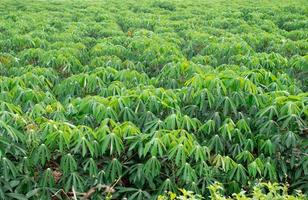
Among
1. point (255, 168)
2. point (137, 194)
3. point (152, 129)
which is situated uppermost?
point (152, 129)

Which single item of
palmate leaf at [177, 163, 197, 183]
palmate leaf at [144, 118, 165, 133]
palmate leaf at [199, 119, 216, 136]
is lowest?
palmate leaf at [177, 163, 197, 183]

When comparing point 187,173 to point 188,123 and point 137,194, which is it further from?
point 188,123

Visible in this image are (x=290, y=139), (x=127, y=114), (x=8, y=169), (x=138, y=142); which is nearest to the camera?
(x=8, y=169)

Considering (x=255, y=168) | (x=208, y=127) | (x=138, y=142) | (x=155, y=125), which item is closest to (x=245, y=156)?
(x=255, y=168)

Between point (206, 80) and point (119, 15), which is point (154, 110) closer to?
point (206, 80)

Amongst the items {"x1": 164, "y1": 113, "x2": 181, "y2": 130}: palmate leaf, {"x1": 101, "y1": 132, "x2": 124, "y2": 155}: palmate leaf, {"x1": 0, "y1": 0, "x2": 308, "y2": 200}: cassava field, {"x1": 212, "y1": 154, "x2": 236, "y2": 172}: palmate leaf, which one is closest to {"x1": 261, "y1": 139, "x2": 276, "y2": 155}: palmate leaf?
{"x1": 0, "y1": 0, "x2": 308, "y2": 200}: cassava field

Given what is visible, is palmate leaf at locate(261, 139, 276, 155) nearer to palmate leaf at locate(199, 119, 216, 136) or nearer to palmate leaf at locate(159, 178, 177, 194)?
palmate leaf at locate(199, 119, 216, 136)

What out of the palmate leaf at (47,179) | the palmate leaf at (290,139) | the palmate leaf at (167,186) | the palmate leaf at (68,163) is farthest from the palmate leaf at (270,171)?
the palmate leaf at (47,179)

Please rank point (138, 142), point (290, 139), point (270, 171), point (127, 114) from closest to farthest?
1. point (138, 142)
2. point (270, 171)
3. point (290, 139)
4. point (127, 114)

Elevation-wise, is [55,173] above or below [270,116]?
below

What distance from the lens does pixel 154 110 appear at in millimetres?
3891

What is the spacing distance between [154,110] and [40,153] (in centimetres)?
105

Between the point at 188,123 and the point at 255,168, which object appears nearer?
the point at 255,168

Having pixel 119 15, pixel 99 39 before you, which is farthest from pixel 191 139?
pixel 119 15
